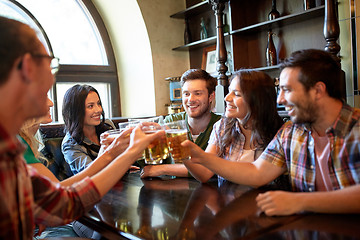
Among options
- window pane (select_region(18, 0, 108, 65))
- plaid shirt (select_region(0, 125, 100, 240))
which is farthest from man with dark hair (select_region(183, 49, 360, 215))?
window pane (select_region(18, 0, 108, 65))

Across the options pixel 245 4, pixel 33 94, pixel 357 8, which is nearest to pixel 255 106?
pixel 33 94

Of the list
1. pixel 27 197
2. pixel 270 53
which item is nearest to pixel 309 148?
pixel 27 197

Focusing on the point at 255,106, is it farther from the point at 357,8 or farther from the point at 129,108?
the point at 129,108

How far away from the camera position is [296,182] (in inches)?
58.8

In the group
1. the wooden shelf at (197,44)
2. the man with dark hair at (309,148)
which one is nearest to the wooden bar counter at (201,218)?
the man with dark hair at (309,148)

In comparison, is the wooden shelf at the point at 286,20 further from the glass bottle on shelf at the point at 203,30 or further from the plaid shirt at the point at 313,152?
the plaid shirt at the point at 313,152

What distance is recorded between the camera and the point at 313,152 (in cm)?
144

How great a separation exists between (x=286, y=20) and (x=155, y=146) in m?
2.51

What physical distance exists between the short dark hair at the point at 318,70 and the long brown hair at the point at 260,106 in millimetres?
455

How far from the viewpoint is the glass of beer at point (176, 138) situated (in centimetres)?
152

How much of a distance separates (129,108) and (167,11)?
1.39m

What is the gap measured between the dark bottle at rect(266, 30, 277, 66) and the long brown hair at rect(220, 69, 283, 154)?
6.19 ft

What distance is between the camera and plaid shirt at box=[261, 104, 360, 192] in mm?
1301

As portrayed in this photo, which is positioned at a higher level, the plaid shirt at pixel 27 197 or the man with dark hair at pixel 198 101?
the man with dark hair at pixel 198 101
